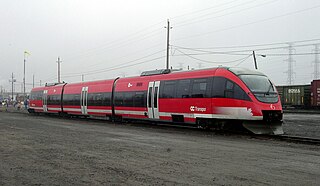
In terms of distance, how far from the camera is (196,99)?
17422 mm

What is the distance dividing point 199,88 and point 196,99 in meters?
0.57

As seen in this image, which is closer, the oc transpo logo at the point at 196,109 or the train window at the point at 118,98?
the oc transpo logo at the point at 196,109

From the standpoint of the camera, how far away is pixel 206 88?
1692 centimetres

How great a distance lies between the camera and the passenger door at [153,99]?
798 inches

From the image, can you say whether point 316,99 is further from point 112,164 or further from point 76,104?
point 112,164

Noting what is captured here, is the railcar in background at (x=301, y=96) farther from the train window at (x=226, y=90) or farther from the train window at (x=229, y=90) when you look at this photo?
the train window at (x=229, y=90)

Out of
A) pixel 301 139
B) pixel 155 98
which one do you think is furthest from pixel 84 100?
pixel 301 139

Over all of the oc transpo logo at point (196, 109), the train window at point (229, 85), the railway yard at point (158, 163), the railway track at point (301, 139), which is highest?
the train window at point (229, 85)

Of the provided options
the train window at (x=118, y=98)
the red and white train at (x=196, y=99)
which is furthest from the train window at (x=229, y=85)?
the train window at (x=118, y=98)

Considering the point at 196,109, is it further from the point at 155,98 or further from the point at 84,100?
the point at 84,100

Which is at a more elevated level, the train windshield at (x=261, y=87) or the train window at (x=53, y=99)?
the train windshield at (x=261, y=87)

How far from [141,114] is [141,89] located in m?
1.55

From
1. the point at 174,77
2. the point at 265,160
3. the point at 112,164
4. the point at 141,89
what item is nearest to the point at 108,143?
the point at 112,164

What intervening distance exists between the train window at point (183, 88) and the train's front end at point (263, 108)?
3.13 m
